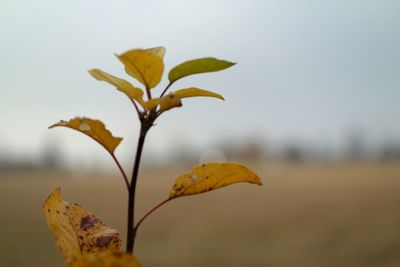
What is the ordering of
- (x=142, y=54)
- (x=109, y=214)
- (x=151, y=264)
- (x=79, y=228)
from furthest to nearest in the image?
(x=109, y=214)
(x=151, y=264)
(x=79, y=228)
(x=142, y=54)

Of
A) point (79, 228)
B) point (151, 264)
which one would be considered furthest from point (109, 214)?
point (79, 228)

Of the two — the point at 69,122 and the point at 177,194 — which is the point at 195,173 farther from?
the point at 69,122

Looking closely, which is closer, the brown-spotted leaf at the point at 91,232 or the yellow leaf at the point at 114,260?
the yellow leaf at the point at 114,260

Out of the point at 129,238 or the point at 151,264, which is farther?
the point at 151,264

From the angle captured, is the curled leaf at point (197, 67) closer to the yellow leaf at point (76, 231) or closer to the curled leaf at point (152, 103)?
the curled leaf at point (152, 103)

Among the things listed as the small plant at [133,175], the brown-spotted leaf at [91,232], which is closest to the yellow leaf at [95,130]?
the small plant at [133,175]

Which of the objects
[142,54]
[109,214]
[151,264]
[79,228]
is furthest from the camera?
[109,214]

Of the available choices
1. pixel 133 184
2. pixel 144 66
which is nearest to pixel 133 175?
pixel 133 184

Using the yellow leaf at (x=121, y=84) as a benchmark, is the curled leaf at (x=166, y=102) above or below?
below

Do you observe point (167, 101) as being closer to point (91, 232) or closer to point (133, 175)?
point (133, 175)
